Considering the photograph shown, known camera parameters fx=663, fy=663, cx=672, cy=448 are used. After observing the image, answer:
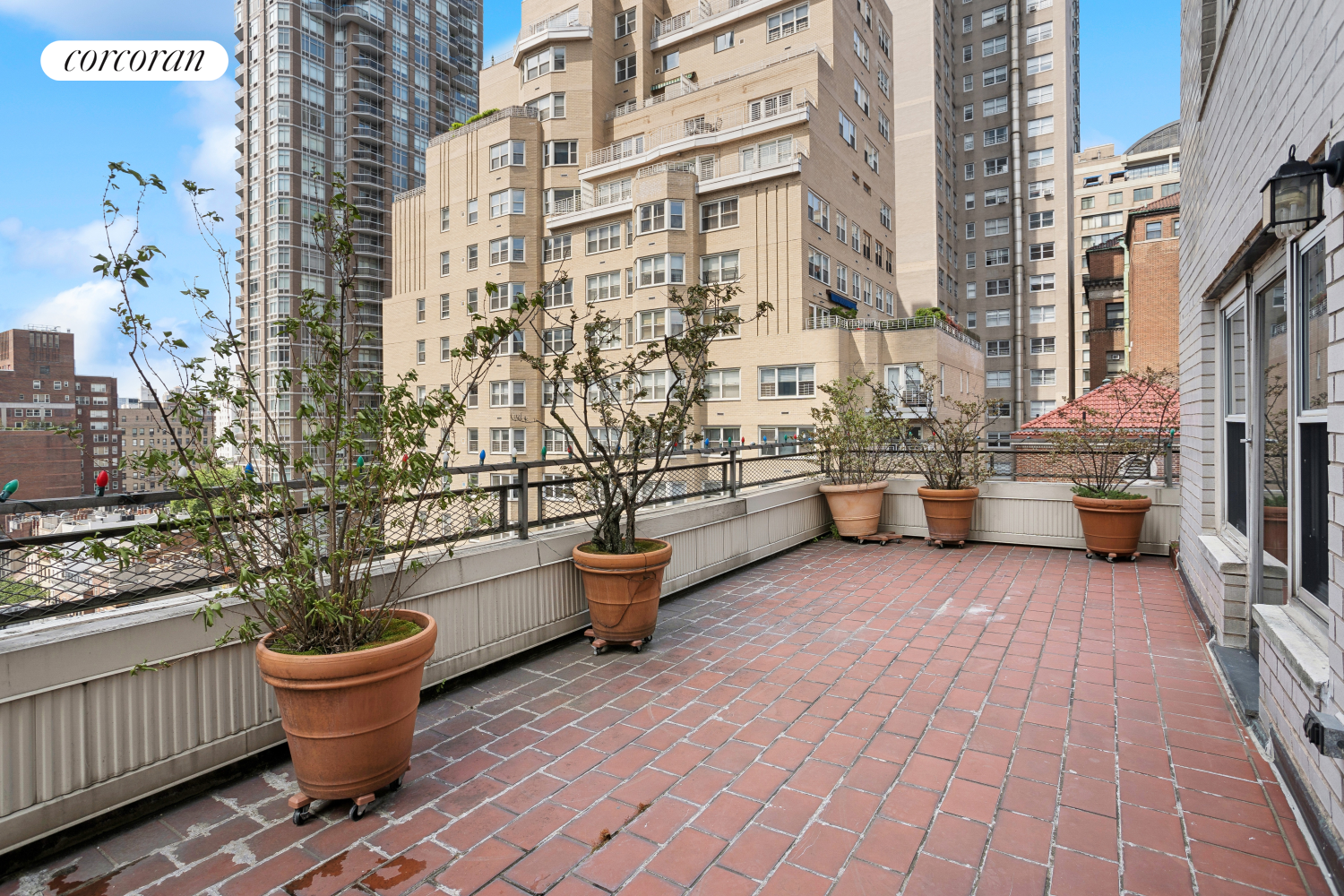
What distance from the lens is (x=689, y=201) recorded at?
29.7 metres

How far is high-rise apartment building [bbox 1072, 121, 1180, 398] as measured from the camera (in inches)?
2963

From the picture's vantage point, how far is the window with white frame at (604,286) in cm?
3253

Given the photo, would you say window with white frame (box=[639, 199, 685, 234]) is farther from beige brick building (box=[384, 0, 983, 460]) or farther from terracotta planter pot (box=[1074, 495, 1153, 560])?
terracotta planter pot (box=[1074, 495, 1153, 560])

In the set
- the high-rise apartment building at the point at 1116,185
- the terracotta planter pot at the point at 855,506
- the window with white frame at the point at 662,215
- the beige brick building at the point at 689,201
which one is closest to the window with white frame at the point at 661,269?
→ the beige brick building at the point at 689,201

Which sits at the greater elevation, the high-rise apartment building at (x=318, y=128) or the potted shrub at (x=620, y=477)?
the high-rise apartment building at (x=318, y=128)

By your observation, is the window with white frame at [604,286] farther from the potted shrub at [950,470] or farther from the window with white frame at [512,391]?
the potted shrub at [950,470]

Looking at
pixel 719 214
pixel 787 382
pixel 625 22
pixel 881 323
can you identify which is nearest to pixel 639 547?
pixel 787 382

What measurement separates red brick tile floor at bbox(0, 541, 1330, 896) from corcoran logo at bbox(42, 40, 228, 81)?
15.8 ft

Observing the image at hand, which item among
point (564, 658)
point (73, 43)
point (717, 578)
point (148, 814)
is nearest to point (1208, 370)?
point (717, 578)

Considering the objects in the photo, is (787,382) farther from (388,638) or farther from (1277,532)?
(388,638)

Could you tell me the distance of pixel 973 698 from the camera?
4078mm

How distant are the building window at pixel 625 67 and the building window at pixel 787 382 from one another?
19.3 m

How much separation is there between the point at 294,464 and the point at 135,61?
377cm

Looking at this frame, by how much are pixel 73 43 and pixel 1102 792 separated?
7.95m
